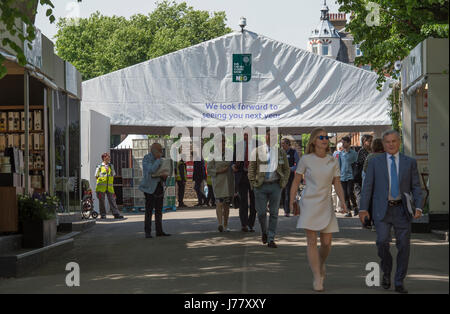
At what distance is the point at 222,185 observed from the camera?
53.7 ft

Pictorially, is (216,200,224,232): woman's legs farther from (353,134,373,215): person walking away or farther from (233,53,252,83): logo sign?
(233,53,252,83): logo sign

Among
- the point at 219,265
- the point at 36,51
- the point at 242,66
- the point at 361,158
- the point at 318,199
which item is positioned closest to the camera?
the point at 318,199

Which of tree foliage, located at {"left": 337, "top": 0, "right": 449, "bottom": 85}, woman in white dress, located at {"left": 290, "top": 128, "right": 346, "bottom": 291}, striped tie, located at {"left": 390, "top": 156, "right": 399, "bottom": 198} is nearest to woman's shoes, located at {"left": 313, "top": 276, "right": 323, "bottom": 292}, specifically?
woman in white dress, located at {"left": 290, "top": 128, "right": 346, "bottom": 291}

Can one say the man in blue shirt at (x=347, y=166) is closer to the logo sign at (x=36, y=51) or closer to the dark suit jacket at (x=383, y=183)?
the logo sign at (x=36, y=51)

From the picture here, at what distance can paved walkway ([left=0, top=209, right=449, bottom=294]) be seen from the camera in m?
Answer: 8.90

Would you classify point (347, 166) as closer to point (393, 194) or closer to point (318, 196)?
point (318, 196)

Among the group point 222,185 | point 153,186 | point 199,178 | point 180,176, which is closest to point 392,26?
point 222,185

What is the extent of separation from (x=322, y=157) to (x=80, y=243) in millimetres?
7572

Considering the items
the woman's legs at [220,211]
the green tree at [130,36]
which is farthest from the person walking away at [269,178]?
the green tree at [130,36]

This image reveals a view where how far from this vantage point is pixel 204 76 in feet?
85.5

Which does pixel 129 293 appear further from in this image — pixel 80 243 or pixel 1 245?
pixel 80 243

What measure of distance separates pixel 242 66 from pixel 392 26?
6609 mm

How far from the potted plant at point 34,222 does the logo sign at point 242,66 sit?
531 inches
